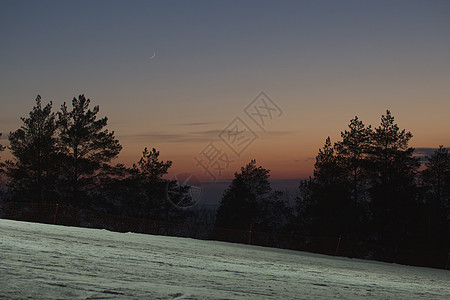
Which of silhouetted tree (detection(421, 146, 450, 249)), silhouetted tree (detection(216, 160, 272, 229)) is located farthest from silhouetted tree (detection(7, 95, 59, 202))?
silhouetted tree (detection(421, 146, 450, 249))

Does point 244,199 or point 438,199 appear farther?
point 244,199

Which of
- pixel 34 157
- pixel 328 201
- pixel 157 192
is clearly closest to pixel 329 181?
pixel 328 201

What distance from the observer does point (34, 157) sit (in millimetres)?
42875

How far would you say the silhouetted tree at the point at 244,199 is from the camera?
49250 mm

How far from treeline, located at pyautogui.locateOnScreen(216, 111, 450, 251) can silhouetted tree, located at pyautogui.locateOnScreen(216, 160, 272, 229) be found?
540 centimetres

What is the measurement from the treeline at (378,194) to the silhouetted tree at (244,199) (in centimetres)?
540

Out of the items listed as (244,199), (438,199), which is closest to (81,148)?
(244,199)

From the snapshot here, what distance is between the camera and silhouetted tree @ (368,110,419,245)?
126ft

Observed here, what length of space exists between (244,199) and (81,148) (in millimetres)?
18480

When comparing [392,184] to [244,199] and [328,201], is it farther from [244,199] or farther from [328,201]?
[244,199]

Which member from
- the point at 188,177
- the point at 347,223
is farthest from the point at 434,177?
the point at 188,177

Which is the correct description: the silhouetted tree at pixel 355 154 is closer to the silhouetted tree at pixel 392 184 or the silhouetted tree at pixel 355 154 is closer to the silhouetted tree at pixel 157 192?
the silhouetted tree at pixel 392 184

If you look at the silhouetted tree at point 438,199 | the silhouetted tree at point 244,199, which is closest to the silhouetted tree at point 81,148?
the silhouetted tree at point 244,199

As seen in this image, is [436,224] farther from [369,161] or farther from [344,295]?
[344,295]
